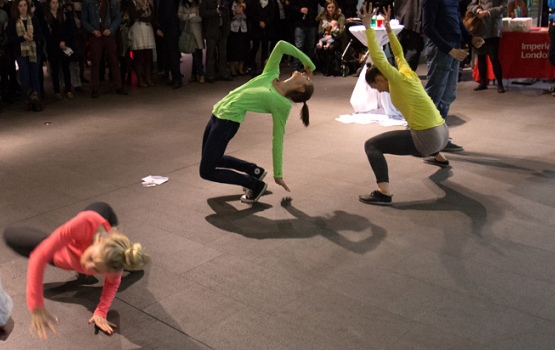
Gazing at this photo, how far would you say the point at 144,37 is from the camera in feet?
29.1

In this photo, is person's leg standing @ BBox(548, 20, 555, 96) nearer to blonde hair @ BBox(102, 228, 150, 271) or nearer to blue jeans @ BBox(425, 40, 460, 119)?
blue jeans @ BBox(425, 40, 460, 119)

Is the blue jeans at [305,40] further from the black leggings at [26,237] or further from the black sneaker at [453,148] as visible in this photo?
the black leggings at [26,237]

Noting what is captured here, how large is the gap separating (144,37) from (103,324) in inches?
263

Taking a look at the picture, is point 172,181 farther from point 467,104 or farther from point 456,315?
point 467,104

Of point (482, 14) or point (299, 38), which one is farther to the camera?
point (299, 38)

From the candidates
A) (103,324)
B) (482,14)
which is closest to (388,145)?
(103,324)

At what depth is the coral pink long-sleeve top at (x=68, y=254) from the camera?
8.09 ft

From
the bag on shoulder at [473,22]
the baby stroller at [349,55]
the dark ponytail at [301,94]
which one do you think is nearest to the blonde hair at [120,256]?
the dark ponytail at [301,94]

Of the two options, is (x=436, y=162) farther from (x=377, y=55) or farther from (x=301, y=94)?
(x=301, y=94)

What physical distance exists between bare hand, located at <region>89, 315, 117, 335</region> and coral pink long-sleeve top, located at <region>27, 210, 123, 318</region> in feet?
0.07

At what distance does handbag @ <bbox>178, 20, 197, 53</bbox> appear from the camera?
9234mm

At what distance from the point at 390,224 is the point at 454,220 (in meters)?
0.41

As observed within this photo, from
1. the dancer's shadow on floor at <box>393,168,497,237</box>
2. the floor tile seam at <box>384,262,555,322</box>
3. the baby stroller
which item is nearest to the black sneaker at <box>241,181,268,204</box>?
the dancer's shadow on floor at <box>393,168,497,237</box>

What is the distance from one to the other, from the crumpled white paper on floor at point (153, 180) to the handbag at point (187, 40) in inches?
184
